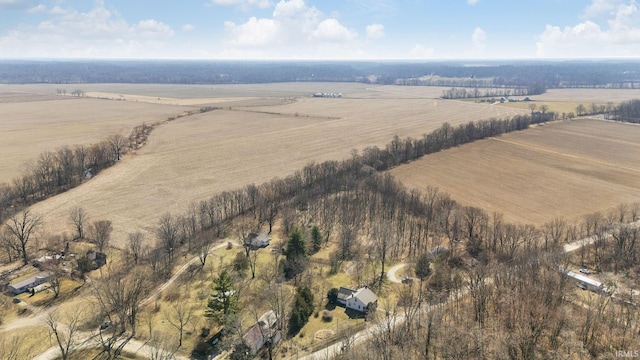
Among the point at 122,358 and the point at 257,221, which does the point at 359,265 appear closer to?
the point at 257,221

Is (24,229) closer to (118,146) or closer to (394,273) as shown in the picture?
(118,146)

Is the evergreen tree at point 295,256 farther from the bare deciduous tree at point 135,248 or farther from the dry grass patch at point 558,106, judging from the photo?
the dry grass patch at point 558,106

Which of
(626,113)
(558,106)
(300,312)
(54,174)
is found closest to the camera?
(300,312)

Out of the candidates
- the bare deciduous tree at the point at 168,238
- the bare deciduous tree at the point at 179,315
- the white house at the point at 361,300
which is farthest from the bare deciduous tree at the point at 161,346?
the white house at the point at 361,300

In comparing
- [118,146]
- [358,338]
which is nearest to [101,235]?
[358,338]

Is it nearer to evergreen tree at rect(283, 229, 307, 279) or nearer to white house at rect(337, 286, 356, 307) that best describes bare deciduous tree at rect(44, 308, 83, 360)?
evergreen tree at rect(283, 229, 307, 279)
